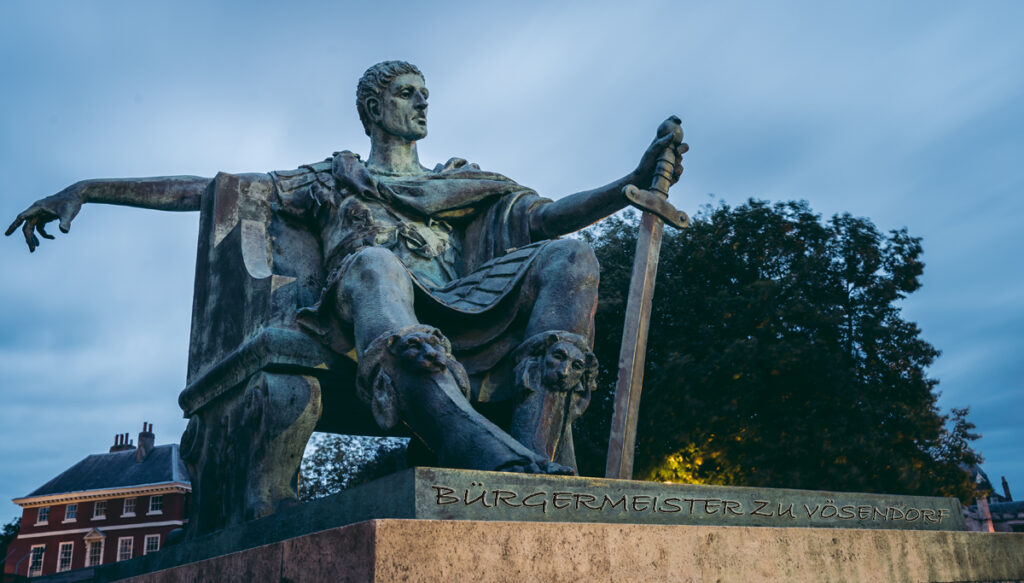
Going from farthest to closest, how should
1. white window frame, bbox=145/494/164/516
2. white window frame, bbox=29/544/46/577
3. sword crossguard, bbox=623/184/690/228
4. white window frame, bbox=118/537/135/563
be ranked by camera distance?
white window frame, bbox=29/544/46/577 → white window frame, bbox=118/537/135/563 → white window frame, bbox=145/494/164/516 → sword crossguard, bbox=623/184/690/228

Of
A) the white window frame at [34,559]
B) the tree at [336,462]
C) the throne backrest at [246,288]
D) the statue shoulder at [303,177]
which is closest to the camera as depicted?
the throne backrest at [246,288]

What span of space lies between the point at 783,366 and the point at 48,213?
1451cm

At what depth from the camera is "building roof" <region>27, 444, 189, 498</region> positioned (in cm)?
4740

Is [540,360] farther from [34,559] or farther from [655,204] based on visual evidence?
[34,559]

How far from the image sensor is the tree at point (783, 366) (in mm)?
16766

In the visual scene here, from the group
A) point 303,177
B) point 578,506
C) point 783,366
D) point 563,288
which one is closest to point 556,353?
point 563,288

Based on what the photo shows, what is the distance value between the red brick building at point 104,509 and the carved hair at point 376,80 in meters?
44.6

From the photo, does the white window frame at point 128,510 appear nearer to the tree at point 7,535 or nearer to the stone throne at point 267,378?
the tree at point 7,535

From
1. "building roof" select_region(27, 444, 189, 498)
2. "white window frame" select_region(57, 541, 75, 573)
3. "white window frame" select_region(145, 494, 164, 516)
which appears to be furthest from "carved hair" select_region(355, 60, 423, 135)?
"white window frame" select_region(57, 541, 75, 573)

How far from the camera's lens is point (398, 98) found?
5.57m

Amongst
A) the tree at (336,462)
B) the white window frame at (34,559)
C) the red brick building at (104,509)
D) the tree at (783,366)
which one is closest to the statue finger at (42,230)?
the tree at (783,366)

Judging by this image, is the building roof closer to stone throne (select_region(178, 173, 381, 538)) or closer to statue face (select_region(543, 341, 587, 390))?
stone throne (select_region(178, 173, 381, 538))

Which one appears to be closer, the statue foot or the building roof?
the statue foot

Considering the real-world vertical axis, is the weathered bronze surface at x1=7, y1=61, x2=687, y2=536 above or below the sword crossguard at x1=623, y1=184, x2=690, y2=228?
below
